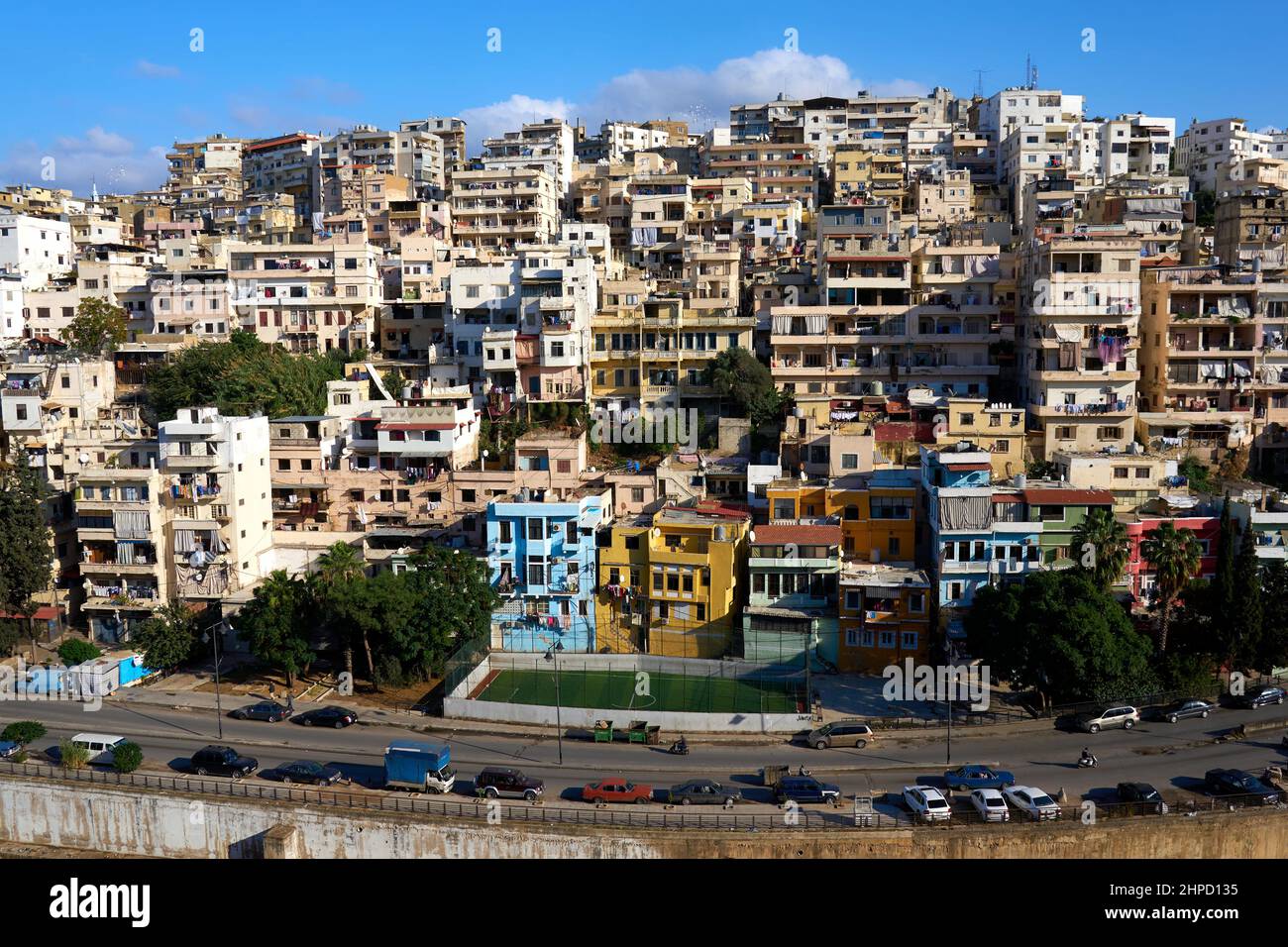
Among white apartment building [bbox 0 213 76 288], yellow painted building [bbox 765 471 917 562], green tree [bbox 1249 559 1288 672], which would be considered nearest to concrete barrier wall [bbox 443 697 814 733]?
yellow painted building [bbox 765 471 917 562]

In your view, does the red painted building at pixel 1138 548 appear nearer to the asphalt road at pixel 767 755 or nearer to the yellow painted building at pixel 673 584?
the asphalt road at pixel 767 755

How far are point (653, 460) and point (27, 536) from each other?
2274 centimetres

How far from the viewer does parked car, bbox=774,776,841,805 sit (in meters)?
27.0

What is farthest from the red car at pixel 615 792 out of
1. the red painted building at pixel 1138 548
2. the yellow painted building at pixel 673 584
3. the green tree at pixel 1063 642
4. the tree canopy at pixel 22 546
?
the tree canopy at pixel 22 546

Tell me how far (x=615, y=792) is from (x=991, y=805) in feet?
28.9

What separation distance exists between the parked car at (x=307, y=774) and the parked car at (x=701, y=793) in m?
8.57

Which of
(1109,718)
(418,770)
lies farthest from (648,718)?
(1109,718)

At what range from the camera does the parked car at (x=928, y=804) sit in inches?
1028

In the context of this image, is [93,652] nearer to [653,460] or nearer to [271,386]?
[271,386]

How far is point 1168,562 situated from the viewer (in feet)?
105

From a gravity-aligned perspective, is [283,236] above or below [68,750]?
above

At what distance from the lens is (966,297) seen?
49156mm

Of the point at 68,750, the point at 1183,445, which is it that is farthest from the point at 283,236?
the point at 1183,445

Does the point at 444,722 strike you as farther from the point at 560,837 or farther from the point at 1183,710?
the point at 1183,710
